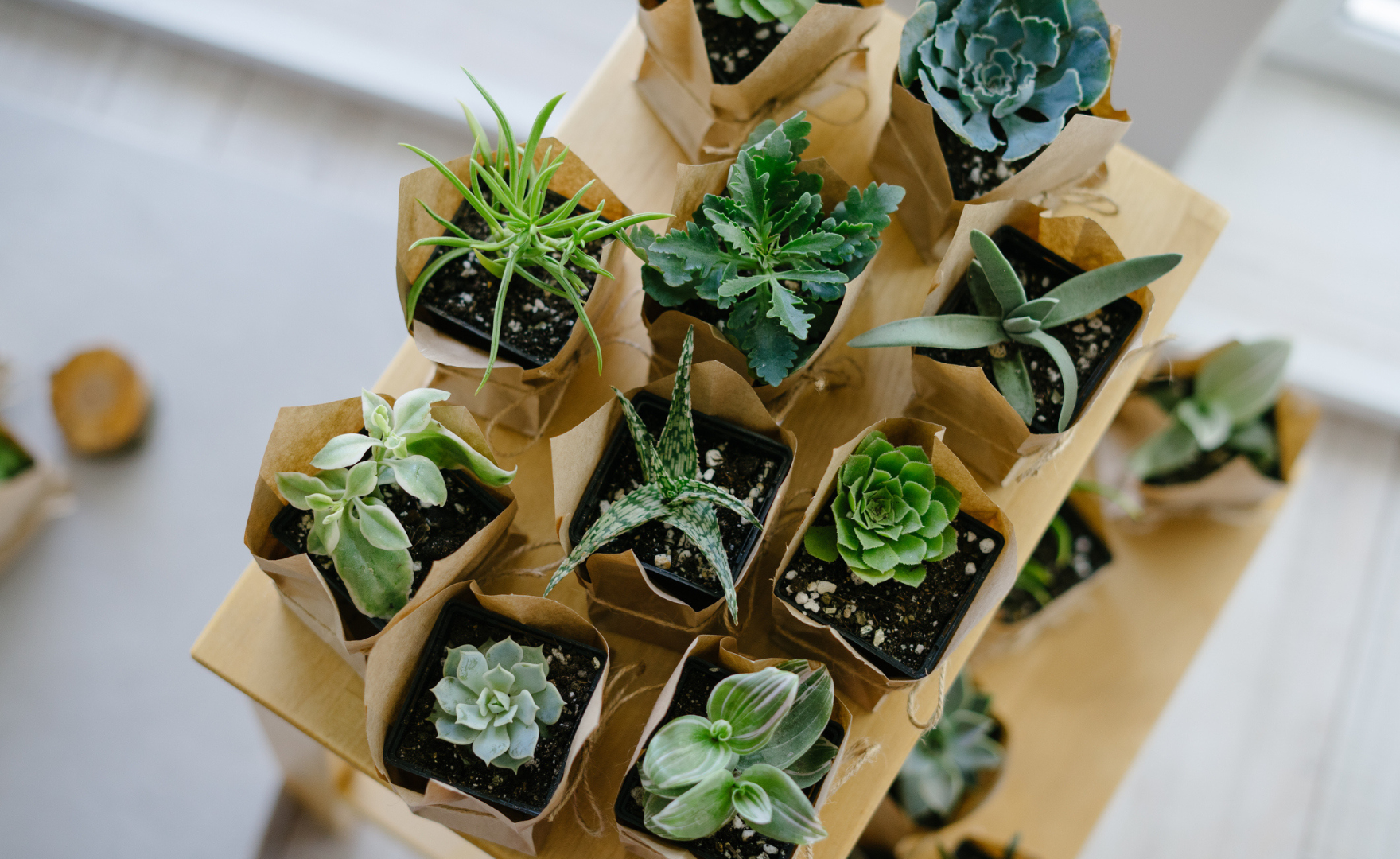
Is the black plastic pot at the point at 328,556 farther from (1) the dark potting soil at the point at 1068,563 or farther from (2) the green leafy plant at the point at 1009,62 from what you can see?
(1) the dark potting soil at the point at 1068,563

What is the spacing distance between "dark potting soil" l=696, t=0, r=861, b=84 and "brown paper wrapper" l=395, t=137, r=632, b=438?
23 centimetres

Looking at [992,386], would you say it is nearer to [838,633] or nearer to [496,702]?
[838,633]

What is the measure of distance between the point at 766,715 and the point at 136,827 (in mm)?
1582

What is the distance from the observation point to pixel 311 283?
81.3 inches

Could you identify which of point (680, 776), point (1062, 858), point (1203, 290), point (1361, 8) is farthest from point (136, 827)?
point (1361, 8)

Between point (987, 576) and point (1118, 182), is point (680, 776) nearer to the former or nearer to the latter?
point (987, 576)

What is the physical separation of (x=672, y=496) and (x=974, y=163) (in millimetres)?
535

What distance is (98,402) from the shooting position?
1.92 meters

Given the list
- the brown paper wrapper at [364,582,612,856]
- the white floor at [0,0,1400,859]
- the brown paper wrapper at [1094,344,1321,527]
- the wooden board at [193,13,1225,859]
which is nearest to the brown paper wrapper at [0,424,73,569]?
the white floor at [0,0,1400,859]

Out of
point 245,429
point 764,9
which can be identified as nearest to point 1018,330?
Answer: point 764,9

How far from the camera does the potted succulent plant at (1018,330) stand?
93 cm

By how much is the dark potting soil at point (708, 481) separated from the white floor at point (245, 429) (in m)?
1.27

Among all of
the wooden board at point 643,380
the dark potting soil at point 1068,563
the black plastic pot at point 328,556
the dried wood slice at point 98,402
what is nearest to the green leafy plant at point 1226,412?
the dark potting soil at point 1068,563

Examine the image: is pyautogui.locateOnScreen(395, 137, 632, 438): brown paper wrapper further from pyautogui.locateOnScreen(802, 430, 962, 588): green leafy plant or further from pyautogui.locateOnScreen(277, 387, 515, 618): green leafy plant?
pyautogui.locateOnScreen(802, 430, 962, 588): green leafy plant
